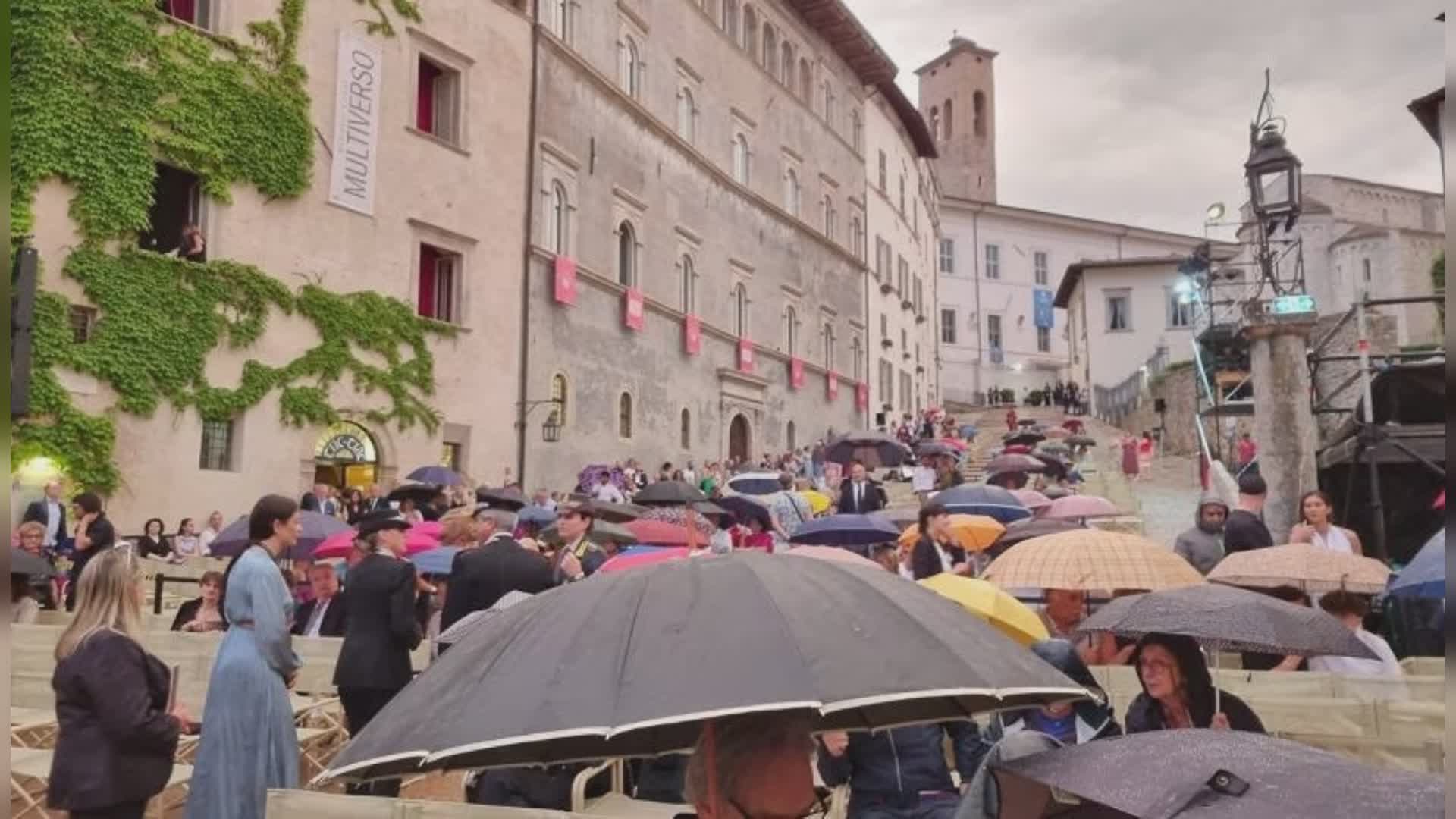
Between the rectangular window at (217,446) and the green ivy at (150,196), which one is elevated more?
the green ivy at (150,196)

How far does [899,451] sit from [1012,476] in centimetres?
566

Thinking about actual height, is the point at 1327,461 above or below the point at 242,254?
below

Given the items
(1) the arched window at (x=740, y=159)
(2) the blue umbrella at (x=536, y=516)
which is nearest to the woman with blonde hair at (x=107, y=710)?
(2) the blue umbrella at (x=536, y=516)

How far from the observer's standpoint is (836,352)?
4578cm

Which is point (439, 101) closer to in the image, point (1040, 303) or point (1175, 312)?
point (1175, 312)

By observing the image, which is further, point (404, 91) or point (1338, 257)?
point (1338, 257)

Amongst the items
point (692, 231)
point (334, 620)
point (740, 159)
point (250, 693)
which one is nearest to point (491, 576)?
point (250, 693)

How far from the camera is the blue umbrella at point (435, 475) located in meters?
22.1

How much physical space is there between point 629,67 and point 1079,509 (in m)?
21.8

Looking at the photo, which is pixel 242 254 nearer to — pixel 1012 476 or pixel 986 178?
pixel 1012 476

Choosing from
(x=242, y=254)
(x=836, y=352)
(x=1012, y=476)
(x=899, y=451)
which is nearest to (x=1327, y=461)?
(x=1012, y=476)

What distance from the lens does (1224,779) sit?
2.50 metres

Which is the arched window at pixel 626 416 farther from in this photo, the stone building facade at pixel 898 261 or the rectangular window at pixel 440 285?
the stone building facade at pixel 898 261

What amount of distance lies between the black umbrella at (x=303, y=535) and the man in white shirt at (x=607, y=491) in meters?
9.53
